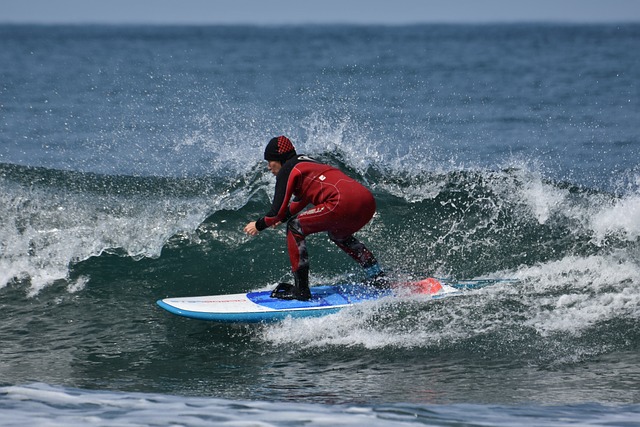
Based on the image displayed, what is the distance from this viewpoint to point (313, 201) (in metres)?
8.56

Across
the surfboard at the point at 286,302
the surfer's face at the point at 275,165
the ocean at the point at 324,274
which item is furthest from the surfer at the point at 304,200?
the ocean at the point at 324,274

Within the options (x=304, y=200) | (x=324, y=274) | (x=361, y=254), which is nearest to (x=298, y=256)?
(x=304, y=200)

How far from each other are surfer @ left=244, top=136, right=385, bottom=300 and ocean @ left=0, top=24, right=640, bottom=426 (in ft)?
2.77

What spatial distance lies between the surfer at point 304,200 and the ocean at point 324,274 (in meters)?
0.84

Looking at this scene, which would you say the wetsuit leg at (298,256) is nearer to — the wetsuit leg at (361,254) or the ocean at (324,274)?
the ocean at (324,274)

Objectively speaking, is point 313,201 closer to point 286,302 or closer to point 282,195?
point 282,195

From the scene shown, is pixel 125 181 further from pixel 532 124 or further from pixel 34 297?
pixel 532 124

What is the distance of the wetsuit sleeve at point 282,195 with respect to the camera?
27.3 feet

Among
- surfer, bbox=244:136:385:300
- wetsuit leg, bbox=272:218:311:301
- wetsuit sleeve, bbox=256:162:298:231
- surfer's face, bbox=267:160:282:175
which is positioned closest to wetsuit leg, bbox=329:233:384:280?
surfer, bbox=244:136:385:300

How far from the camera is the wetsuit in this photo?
27.4 ft

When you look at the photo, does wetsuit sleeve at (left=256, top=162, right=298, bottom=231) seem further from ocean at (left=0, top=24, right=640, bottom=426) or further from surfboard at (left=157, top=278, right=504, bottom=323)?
ocean at (left=0, top=24, right=640, bottom=426)

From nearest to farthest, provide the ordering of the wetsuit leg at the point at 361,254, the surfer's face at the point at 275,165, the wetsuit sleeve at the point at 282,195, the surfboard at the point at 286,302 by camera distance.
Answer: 1. the wetsuit sleeve at the point at 282,195
2. the surfer's face at the point at 275,165
3. the surfboard at the point at 286,302
4. the wetsuit leg at the point at 361,254

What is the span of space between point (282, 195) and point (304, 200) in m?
0.29

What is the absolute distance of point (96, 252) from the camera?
10.8m
